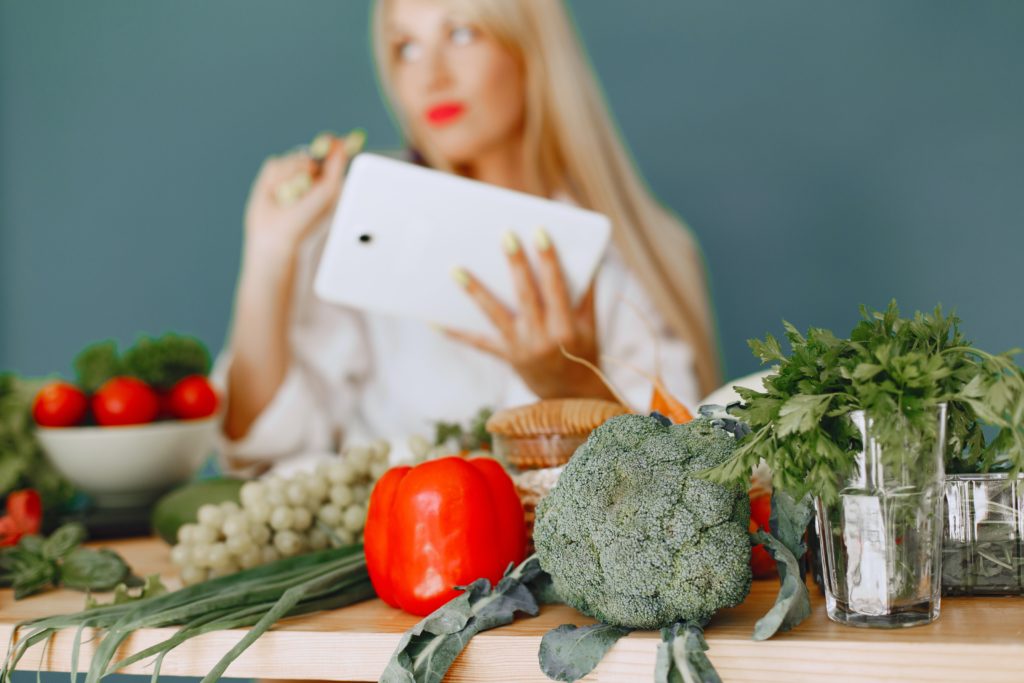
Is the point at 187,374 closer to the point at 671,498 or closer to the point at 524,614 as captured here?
the point at 524,614

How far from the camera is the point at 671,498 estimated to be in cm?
61

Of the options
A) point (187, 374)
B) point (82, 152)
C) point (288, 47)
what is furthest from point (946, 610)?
point (82, 152)

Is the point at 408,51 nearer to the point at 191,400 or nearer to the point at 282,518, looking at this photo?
the point at 191,400

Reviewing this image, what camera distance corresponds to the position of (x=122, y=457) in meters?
1.28

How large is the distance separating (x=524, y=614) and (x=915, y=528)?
0.29 metres

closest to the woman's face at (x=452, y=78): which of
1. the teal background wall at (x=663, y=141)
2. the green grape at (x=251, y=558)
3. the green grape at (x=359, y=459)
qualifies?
the teal background wall at (x=663, y=141)

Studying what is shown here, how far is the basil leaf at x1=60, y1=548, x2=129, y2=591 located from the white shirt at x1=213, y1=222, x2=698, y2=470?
906 millimetres

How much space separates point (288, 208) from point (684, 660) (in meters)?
1.47

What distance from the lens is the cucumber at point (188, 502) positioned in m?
1.09

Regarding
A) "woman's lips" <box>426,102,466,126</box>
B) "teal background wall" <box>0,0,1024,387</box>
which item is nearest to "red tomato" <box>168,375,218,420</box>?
"woman's lips" <box>426,102,466,126</box>

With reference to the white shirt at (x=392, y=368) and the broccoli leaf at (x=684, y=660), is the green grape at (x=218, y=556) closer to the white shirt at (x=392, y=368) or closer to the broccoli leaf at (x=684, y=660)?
the broccoli leaf at (x=684, y=660)

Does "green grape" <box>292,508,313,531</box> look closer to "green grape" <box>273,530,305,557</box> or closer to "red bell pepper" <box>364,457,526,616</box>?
"green grape" <box>273,530,305,557</box>

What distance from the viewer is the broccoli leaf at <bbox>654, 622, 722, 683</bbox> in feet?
1.93

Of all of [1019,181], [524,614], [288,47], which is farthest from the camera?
[288,47]
